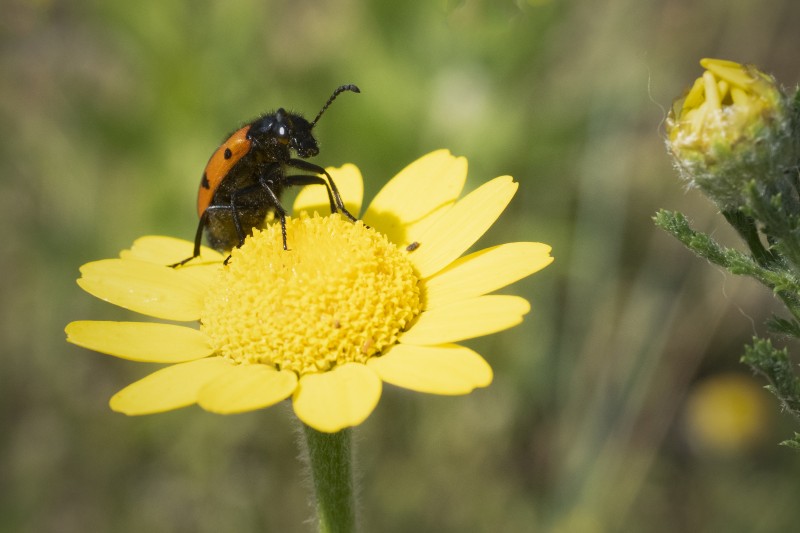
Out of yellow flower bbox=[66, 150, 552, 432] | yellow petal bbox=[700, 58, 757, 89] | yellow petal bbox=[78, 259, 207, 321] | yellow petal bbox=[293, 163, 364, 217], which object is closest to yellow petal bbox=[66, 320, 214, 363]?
yellow flower bbox=[66, 150, 552, 432]

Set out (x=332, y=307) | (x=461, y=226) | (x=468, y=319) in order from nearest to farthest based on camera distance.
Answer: (x=468, y=319), (x=332, y=307), (x=461, y=226)

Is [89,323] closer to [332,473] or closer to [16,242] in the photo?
[332,473]

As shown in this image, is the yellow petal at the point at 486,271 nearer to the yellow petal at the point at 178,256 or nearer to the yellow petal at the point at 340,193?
the yellow petal at the point at 340,193

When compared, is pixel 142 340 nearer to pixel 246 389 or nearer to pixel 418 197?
pixel 246 389

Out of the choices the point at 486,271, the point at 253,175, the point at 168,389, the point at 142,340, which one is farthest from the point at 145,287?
the point at 486,271

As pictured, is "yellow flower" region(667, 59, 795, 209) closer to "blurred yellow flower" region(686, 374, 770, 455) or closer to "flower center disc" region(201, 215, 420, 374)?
"flower center disc" region(201, 215, 420, 374)

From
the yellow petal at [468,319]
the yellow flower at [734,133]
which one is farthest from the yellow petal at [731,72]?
the yellow petal at [468,319]
